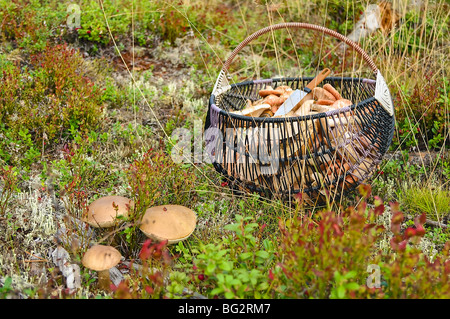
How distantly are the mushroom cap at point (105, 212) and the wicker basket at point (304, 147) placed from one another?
2.82 ft

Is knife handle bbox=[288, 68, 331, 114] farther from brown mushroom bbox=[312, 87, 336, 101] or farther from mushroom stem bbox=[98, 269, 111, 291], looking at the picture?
mushroom stem bbox=[98, 269, 111, 291]

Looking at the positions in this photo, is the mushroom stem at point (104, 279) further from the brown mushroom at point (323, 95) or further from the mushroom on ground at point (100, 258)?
the brown mushroom at point (323, 95)

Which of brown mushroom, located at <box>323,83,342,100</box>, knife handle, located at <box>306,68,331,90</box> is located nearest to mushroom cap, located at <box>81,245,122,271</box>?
knife handle, located at <box>306,68,331,90</box>

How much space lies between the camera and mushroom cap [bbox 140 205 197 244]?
2154 millimetres

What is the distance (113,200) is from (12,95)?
78.9 inches

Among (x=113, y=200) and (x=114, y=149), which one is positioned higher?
(x=113, y=200)

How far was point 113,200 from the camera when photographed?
2.32m

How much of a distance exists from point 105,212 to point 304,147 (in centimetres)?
134

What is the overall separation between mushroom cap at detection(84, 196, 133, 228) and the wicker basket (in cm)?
86

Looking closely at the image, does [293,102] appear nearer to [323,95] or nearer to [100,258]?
[323,95]

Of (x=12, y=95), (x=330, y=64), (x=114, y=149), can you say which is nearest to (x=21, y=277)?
(x=114, y=149)

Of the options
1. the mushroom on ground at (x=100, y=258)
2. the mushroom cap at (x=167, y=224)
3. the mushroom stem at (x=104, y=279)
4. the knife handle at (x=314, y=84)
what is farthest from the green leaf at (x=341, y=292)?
the knife handle at (x=314, y=84)
